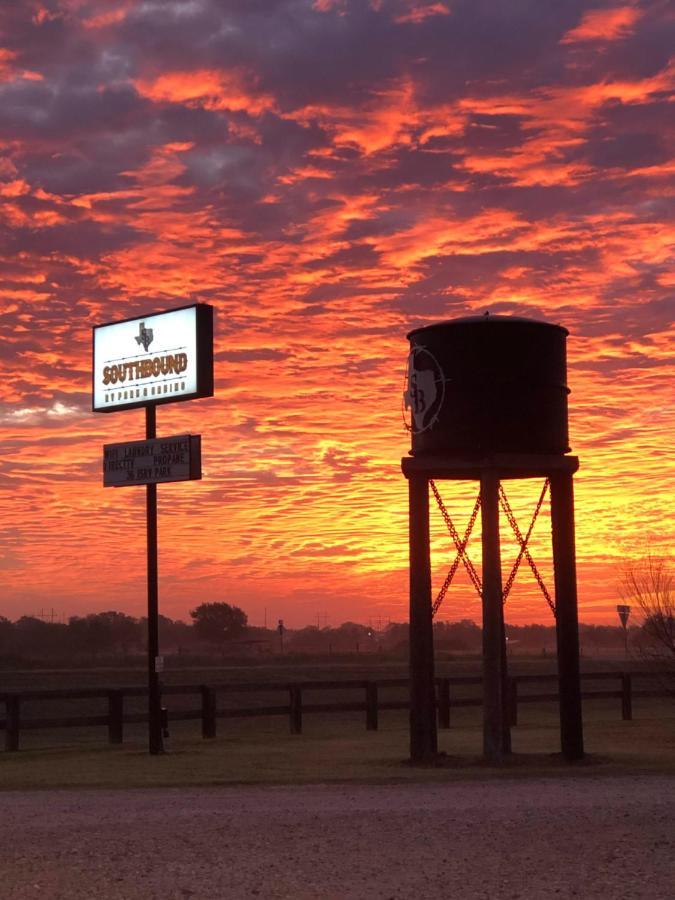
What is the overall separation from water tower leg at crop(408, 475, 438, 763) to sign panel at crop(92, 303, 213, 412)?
6.18 metres

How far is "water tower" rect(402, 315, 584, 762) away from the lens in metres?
20.2

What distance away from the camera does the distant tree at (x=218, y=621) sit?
156125mm

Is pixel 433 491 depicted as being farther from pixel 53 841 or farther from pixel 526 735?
pixel 53 841

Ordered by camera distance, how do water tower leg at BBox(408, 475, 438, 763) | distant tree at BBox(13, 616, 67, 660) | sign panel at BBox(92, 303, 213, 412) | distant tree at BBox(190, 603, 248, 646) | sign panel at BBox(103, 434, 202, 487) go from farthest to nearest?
distant tree at BBox(190, 603, 248, 646) → distant tree at BBox(13, 616, 67, 660) → sign panel at BBox(92, 303, 213, 412) → sign panel at BBox(103, 434, 202, 487) → water tower leg at BBox(408, 475, 438, 763)

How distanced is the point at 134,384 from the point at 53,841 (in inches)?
589

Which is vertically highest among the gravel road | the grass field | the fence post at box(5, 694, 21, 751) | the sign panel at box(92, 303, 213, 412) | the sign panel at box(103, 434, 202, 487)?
the sign panel at box(92, 303, 213, 412)

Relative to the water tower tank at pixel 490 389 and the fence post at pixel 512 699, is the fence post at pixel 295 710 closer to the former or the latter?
the fence post at pixel 512 699

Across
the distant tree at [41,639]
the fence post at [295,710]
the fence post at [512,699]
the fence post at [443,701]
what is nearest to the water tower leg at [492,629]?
the fence post at [295,710]

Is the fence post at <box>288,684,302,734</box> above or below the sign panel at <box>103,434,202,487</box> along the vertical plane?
below

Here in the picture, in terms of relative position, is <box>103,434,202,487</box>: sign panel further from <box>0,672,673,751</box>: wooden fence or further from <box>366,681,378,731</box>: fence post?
<box>366,681,378,731</box>: fence post

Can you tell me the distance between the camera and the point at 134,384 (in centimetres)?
2612

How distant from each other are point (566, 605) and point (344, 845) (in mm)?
9433

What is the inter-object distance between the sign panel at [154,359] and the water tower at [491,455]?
580 centimetres

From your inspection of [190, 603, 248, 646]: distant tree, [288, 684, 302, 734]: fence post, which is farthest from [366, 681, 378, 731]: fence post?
[190, 603, 248, 646]: distant tree
